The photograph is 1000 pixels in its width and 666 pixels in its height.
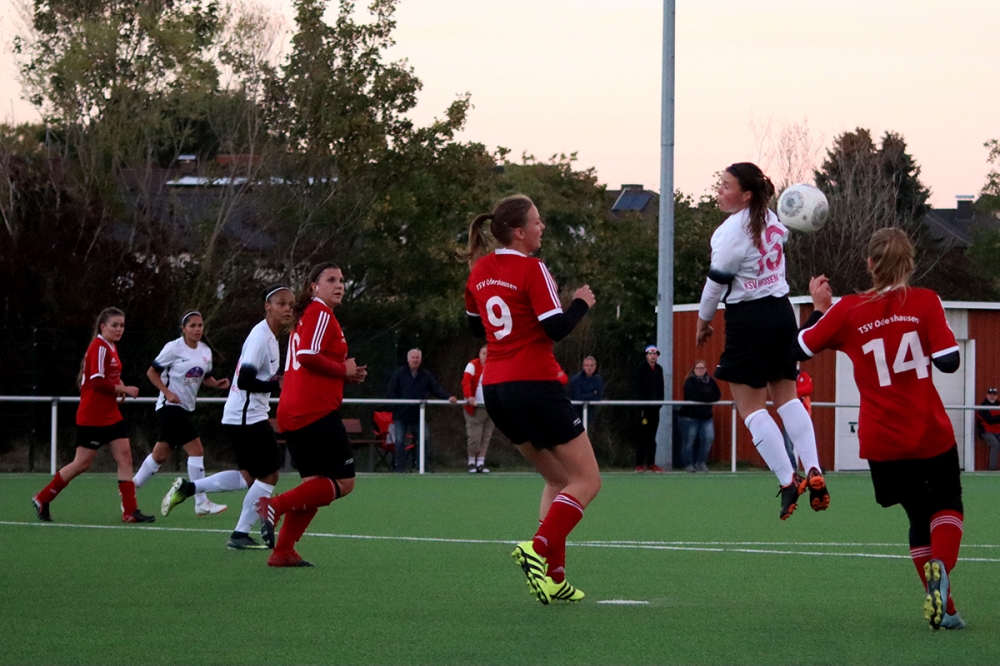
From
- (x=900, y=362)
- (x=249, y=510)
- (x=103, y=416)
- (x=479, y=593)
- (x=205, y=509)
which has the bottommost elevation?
(x=205, y=509)

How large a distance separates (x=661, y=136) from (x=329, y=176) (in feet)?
30.1

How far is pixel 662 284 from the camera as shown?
23.4 m

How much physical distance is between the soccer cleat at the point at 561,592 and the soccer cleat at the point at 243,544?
11.8 feet

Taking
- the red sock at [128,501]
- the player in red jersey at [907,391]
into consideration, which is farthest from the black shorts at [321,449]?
the red sock at [128,501]

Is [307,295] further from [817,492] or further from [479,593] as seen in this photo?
[817,492]

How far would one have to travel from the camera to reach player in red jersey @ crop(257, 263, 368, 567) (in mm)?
8727

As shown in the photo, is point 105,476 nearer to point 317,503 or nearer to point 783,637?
point 317,503

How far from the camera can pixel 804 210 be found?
8.68m

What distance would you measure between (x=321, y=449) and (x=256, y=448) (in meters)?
1.85

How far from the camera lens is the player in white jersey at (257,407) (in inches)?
392

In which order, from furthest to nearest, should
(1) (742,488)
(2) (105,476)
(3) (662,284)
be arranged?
1. (3) (662,284)
2. (2) (105,476)
3. (1) (742,488)

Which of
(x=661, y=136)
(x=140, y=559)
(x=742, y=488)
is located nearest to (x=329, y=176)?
(x=661, y=136)

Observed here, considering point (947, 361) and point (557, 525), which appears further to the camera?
point (557, 525)

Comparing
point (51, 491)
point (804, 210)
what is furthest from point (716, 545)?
point (51, 491)
